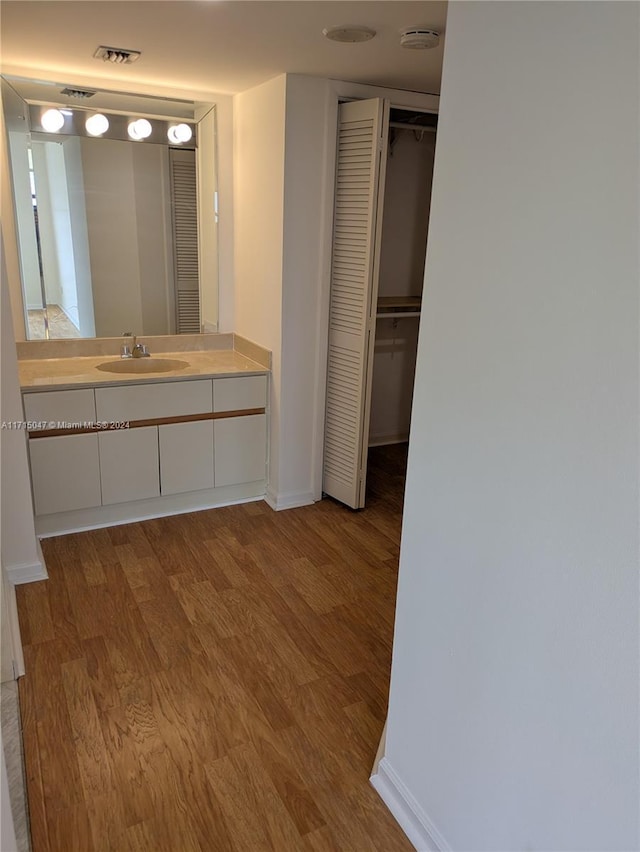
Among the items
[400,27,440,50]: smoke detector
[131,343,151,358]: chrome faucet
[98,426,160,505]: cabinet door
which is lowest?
[98,426,160,505]: cabinet door

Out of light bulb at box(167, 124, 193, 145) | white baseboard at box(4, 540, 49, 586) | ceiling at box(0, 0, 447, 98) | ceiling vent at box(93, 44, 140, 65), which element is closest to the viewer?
ceiling at box(0, 0, 447, 98)

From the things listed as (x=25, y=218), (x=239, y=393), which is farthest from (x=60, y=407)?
(x=25, y=218)

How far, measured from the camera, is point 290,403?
355 centimetres

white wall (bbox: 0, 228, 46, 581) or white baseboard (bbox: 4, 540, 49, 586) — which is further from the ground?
white wall (bbox: 0, 228, 46, 581)

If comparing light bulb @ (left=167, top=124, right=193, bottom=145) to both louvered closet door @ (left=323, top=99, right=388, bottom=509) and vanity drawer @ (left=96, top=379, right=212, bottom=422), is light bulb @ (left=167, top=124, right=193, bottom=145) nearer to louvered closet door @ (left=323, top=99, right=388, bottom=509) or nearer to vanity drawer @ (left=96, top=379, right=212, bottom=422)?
louvered closet door @ (left=323, top=99, right=388, bottom=509)

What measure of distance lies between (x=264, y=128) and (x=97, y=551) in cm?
237

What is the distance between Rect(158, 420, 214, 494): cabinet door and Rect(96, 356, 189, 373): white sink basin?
365 mm

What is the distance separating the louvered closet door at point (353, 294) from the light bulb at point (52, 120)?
58.1 inches

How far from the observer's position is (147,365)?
365 centimetres

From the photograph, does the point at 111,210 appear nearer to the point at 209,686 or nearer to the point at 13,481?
the point at 13,481

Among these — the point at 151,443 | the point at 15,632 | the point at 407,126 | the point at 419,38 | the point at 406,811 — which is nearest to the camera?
the point at 406,811

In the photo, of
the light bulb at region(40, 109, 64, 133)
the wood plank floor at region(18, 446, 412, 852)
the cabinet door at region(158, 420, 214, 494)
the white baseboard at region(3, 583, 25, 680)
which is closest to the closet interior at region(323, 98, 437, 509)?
the wood plank floor at region(18, 446, 412, 852)

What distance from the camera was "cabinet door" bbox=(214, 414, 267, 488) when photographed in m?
3.57

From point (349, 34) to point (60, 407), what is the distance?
2.10 meters
